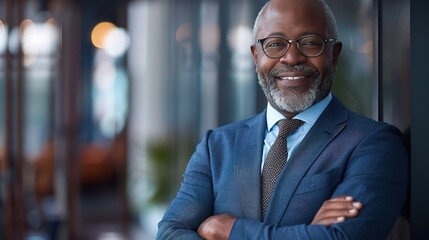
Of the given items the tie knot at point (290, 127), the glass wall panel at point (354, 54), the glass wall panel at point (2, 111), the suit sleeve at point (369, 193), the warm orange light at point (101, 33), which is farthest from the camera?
the warm orange light at point (101, 33)

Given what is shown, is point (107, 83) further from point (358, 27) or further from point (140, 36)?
point (358, 27)

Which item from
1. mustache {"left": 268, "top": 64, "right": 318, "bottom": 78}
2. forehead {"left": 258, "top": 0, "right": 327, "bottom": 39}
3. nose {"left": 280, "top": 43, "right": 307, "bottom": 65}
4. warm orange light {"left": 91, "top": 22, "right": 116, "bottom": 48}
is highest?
warm orange light {"left": 91, "top": 22, "right": 116, "bottom": 48}

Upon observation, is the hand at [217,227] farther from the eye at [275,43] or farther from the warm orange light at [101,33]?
the warm orange light at [101,33]

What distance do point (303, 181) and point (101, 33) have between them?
571cm

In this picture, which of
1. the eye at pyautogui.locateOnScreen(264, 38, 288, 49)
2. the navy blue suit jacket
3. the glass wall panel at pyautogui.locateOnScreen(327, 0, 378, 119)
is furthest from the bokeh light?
the eye at pyautogui.locateOnScreen(264, 38, 288, 49)

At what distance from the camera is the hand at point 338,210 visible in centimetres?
179

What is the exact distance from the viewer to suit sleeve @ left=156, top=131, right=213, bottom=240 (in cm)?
203

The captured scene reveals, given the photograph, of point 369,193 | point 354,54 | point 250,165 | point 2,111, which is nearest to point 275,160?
point 250,165

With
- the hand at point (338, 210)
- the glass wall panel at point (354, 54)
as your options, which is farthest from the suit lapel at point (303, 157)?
the glass wall panel at point (354, 54)

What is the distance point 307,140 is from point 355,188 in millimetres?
204

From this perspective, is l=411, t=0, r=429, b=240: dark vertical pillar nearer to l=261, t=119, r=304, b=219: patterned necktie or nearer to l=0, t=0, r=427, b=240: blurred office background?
l=261, t=119, r=304, b=219: patterned necktie

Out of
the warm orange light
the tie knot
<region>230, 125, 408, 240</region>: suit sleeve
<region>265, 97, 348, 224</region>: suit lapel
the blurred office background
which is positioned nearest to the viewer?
<region>230, 125, 408, 240</region>: suit sleeve

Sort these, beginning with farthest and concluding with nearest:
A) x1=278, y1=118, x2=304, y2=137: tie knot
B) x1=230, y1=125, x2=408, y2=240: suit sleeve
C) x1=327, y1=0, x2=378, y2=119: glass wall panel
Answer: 1. x1=327, y1=0, x2=378, y2=119: glass wall panel
2. x1=278, y1=118, x2=304, y2=137: tie knot
3. x1=230, y1=125, x2=408, y2=240: suit sleeve

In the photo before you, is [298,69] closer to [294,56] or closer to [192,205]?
[294,56]
